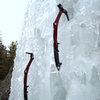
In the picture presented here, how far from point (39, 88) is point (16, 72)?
201cm

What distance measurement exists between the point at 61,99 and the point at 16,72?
9.35ft

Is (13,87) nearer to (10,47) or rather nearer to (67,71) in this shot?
(67,71)

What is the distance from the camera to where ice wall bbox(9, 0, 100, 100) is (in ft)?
15.0

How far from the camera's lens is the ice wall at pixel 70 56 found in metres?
4.57

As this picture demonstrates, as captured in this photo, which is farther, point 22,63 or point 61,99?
point 22,63

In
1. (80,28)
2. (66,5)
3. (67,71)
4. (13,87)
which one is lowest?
(13,87)

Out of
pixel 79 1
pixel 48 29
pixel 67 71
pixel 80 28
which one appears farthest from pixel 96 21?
pixel 48 29

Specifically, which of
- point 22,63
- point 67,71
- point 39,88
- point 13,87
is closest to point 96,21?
point 67,71

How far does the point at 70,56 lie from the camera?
4.95m

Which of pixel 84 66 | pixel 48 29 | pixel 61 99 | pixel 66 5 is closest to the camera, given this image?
pixel 84 66

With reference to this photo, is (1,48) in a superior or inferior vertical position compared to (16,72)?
superior

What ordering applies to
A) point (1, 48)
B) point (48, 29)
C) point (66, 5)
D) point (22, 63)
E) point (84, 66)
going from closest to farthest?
point (84, 66), point (66, 5), point (48, 29), point (22, 63), point (1, 48)

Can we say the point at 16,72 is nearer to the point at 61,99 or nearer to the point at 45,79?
the point at 45,79

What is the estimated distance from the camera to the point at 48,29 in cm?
590
